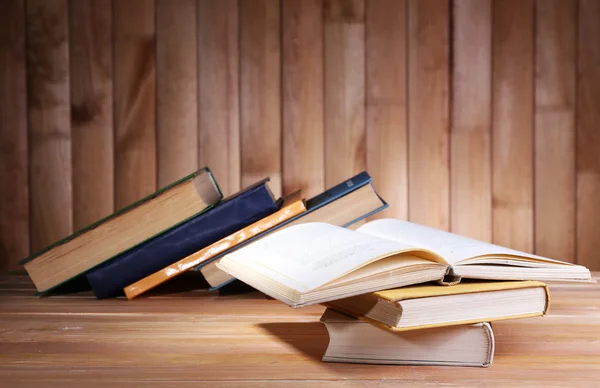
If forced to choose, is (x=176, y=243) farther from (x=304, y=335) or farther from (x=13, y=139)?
(x=13, y=139)

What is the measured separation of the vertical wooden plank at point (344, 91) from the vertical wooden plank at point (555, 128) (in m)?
0.42

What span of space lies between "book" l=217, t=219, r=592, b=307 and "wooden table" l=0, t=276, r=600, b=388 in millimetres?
80

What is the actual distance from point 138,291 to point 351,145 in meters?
0.67

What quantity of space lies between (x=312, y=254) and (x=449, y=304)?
0.57 feet

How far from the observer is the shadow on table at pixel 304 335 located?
0.79m

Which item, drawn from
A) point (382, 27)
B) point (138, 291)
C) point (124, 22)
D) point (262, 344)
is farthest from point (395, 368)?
point (124, 22)

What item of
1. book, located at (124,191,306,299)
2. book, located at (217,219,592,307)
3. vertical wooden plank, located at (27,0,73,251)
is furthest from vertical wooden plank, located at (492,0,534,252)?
vertical wooden plank, located at (27,0,73,251)

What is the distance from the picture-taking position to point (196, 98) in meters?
1.61

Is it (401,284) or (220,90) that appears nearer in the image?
(401,284)

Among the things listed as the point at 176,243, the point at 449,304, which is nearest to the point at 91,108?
the point at 176,243

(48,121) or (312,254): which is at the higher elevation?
(48,121)

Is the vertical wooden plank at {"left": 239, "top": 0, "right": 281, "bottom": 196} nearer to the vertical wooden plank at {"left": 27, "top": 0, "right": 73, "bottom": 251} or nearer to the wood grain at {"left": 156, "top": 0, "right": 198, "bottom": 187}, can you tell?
the wood grain at {"left": 156, "top": 0, "right": 198, "bottom": 187}

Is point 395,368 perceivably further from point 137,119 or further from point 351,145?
point 137,119

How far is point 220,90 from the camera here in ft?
5.28
